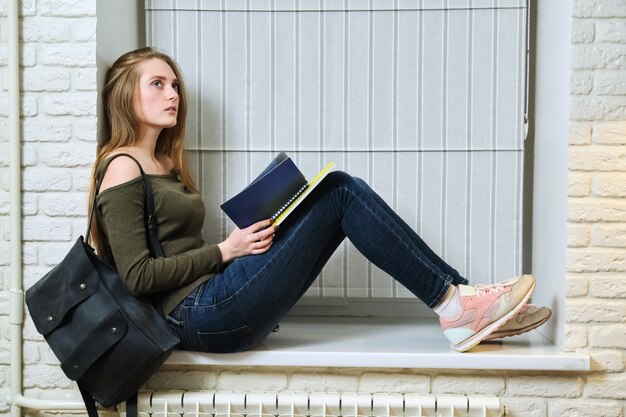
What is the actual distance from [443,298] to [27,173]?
1.28 meters

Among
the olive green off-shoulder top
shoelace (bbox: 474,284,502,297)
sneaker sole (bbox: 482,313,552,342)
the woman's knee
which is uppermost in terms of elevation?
the woman's knee

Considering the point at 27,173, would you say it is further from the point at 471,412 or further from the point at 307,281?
the point at 471,412

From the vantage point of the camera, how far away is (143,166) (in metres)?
2.02

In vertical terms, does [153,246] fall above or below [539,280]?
above

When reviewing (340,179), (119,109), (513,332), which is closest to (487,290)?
(513,332)

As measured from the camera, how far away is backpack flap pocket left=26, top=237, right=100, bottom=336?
1.82 meters

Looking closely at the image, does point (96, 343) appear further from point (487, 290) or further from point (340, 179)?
point (487, 290)

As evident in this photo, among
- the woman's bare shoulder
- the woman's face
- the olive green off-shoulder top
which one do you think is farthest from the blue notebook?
the woman's face

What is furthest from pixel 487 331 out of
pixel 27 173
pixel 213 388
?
pixel 27 173

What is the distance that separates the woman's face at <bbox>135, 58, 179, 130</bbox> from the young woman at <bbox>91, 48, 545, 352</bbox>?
0.14 feet

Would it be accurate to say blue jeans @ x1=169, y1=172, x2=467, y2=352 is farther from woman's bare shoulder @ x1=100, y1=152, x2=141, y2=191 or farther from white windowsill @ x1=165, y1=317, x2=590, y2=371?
woman's bare shoulder @ x1=100, y1=152, x2=141, y2=191

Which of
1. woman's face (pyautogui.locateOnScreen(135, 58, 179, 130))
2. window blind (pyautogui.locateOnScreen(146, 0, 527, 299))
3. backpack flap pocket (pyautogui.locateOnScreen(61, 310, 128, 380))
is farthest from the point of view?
window blind (pyautogui.locateOnScreen(146, 0, 527, 299))

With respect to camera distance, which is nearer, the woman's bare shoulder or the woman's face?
the woman's bare shoulder

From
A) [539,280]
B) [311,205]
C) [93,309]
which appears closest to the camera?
[93,309]
